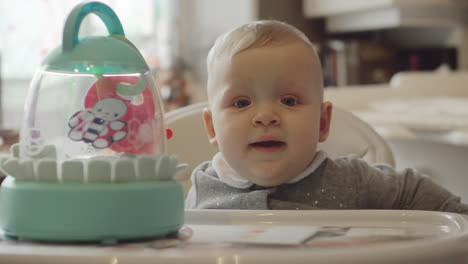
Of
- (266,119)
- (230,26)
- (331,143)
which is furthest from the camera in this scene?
(230,26)

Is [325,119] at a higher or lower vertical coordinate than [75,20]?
lower

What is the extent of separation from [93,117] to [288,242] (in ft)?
0.66

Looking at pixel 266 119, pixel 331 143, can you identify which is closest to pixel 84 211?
pixel 266 119

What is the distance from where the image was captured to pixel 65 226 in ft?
1.65

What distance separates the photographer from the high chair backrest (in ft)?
3.84

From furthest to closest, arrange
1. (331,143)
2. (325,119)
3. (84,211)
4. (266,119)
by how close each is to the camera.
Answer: (331,143), (325,119), (266,119), (84,211)

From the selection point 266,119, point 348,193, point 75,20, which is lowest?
point 348,193

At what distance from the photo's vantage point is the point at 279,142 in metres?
0.83

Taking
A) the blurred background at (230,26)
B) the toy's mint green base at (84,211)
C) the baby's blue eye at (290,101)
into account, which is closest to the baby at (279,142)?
the baby's blue eye at (290,101)

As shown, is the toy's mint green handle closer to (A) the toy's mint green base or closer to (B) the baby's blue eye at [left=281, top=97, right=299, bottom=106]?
(A) the toy's mint green base

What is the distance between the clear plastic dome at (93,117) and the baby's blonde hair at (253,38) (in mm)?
189

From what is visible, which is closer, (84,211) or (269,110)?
(84,211)

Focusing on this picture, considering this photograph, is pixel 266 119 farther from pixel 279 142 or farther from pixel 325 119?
pixel 325 119

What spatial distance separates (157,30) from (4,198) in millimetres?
3516
